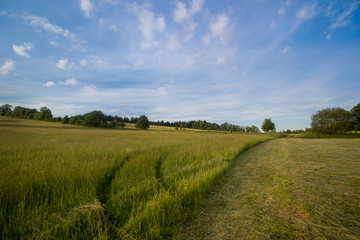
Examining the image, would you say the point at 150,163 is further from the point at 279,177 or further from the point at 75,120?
the point at 75,120

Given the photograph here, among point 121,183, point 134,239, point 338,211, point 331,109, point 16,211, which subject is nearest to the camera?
point 134,239

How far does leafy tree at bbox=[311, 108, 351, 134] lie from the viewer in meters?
26.3

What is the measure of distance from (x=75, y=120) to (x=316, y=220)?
72825 millimetres

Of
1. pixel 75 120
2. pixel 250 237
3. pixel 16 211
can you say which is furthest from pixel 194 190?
pixel 75 120

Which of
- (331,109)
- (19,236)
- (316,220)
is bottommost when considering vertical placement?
(19,236)

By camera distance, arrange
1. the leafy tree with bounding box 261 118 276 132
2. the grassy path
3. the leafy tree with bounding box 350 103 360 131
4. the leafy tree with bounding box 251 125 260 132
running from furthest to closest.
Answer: the leafy tree with bounding box 251 125 260 132
the leafy tree with bounding box 261 118 276 132
the leafy tree with bounding box 350 103 360 131
the grassy path

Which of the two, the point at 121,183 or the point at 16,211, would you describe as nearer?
the point at 16,211

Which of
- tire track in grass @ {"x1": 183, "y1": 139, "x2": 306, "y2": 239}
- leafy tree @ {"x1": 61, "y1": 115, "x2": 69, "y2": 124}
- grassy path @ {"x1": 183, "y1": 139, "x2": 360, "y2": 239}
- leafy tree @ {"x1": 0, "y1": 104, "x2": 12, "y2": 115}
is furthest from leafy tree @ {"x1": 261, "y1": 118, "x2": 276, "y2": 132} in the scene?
leafy tree @ {"x1": 0, "y1": 104, "x2": 12, "y2": 115}

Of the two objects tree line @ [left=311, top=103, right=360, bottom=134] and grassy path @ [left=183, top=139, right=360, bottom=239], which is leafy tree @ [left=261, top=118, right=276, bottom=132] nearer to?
tree line @ [left=311, top=103, right=360, bottom=134]

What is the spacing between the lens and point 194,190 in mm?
2816

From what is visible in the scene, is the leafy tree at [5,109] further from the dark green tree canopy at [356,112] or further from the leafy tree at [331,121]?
the dark green tree canopy at [356,112]

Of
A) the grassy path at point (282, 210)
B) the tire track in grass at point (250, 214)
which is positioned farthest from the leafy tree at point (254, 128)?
the tire track in grass at point (250, 214)

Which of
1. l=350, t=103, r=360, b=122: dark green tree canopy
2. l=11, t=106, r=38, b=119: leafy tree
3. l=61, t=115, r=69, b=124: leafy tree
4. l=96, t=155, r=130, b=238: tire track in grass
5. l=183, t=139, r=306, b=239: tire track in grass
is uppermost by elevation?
l=350, t=103, r=360, b=122: dark green tree canopy

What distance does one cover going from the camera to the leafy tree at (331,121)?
1036 inches
